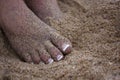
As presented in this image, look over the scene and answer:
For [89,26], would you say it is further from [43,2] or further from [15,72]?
[15,72]

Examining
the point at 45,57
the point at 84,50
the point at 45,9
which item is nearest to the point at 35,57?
the point at 45,57

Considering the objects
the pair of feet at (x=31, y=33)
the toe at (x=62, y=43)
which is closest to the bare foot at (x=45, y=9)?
the pair of feet at (x=31, y=33)

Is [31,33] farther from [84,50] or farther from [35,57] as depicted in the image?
[84,50]

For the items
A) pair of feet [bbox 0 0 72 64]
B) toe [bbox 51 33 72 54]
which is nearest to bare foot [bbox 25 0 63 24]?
pair of feet [bbox 0 0 72 64]

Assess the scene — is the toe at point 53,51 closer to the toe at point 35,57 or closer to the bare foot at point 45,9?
the toe at point 35,57

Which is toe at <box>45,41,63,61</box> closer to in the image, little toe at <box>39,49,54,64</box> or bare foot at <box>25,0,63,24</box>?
little toe at <box>39,49,54,64</box>

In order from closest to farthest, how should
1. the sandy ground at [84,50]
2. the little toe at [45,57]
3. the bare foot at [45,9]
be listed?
the sandy ground at [84,50], the little toe at [45,57], the bare foot at [45,9]
